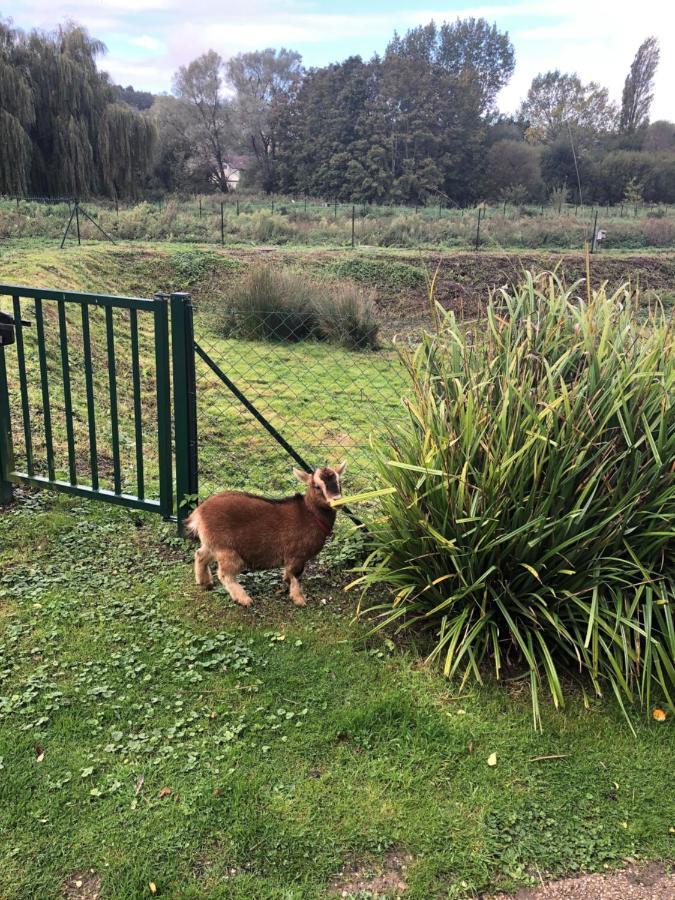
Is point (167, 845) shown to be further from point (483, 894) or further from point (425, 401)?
point (425, 401)

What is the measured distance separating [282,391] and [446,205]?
38383 mm

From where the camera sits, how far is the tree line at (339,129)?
26.1m

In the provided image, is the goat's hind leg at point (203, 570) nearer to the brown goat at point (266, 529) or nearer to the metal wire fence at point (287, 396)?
the brown goat at point (266, 529)

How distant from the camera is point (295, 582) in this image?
12.3 feet

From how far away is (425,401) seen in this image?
368 cm

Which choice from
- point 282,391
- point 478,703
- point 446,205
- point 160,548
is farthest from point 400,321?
point 446,205

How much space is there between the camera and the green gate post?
14.8 feet

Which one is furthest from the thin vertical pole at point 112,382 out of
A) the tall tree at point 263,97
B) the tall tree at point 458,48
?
the tall tree at point 458,48

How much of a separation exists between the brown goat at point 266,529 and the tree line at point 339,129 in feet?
82.1

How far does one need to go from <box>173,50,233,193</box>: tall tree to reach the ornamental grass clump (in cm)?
5019

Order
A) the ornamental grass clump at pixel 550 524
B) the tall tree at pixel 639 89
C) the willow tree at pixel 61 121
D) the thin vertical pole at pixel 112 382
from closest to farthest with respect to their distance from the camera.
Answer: the ornamental grass clump at pixel 550 524
the thin vertical pole at pixel 112 382
the willow tree at pixel 61 121
the tall tree at pixel 639 89

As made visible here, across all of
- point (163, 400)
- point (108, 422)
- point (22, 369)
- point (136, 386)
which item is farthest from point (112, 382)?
point (108, 422)

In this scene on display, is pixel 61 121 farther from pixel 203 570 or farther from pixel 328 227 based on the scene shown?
pixel 203 570

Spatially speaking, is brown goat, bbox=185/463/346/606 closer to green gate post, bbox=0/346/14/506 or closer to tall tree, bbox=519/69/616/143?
green gate post, bbox=0/346/14/506
